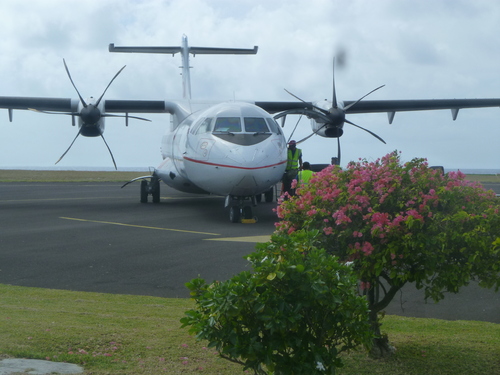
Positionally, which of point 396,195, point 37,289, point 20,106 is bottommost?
point 37,289

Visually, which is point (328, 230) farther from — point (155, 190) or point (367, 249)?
point (155, 190)

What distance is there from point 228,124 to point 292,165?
3.75 metres

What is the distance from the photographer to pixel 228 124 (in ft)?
53.3

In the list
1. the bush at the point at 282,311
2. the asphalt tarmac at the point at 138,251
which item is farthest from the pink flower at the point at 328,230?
the bush at the point at 282,311

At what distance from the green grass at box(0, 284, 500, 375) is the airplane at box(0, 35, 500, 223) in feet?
28.8

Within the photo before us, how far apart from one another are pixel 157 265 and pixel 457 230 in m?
6.24

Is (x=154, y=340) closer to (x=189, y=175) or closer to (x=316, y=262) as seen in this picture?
(x=316, y=262)

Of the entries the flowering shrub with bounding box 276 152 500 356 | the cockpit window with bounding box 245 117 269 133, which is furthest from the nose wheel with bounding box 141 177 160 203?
the flowering shrub with bounding box 276 152 500 356

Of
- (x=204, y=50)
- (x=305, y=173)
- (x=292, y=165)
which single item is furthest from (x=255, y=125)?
(x=204, y=50)

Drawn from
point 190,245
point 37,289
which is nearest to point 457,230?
point 37,289

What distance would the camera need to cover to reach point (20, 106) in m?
23.1

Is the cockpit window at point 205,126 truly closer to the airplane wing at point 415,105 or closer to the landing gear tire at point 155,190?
the landing gear tire at point 155,190

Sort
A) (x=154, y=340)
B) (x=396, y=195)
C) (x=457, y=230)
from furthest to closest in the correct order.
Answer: (x=154, y=340) → (x=396, y=195) → (x=457, y=230)

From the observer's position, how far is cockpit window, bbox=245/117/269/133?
16.0 metres
